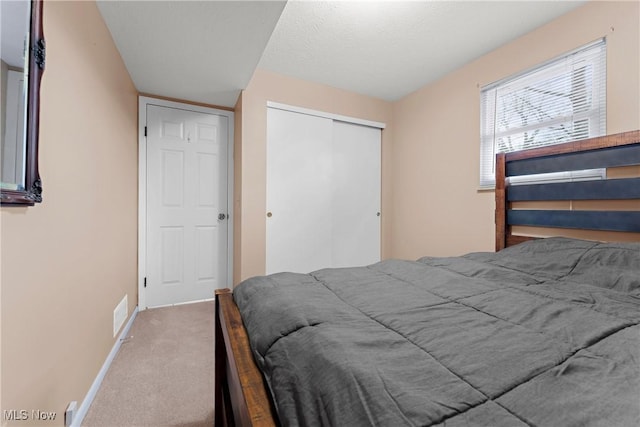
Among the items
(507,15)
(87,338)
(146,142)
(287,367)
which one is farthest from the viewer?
(146,142)

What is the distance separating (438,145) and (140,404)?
3.15 meters

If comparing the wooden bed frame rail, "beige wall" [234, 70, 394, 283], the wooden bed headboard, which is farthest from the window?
the wooden bed frame rail

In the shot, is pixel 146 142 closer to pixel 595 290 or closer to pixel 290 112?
Result: pixel 290 112

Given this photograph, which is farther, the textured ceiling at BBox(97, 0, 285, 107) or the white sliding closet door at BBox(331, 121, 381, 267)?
the white sliding closet door at BBox(331, 121, 381, 267)

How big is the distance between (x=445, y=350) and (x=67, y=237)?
1.51m

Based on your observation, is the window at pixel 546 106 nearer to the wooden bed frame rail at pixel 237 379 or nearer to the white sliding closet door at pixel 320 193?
the white sliding closet door at pixel 320 193

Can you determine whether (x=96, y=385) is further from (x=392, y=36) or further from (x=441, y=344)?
(x=392, y=36)

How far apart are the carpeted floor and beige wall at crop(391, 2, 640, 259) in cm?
238

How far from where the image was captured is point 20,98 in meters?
0.83

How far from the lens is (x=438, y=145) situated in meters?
2.85

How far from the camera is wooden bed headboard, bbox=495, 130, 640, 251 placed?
1.55 metres

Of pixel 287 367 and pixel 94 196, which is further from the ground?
pixel 94 196

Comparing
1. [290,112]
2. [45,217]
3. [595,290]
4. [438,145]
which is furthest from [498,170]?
[45,217]

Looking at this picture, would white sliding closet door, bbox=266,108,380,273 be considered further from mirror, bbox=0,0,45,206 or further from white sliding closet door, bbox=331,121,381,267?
mirror, bbox=0,0,45,206
